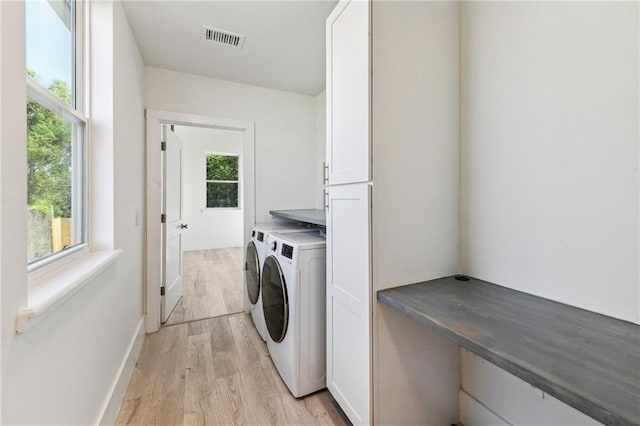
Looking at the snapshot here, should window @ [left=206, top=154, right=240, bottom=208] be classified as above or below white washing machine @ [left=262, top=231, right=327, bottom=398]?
above

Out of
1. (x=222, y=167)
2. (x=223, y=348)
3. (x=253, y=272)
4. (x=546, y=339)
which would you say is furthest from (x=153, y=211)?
(x=222, y=167)

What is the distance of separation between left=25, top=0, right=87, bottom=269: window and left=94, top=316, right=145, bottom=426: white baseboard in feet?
2.71

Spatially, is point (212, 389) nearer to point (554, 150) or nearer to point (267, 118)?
point (554, 150)

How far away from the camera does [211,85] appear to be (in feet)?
8.99

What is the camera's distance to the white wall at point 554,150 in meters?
0.87

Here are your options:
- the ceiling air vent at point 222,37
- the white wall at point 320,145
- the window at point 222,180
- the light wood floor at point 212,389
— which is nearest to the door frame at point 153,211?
the light wood floor at point 212,389

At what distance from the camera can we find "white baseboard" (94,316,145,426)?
1339 mm

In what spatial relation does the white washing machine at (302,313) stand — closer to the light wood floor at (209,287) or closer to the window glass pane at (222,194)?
the light wood floor at (209,287)

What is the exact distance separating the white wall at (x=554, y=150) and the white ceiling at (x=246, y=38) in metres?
1.13

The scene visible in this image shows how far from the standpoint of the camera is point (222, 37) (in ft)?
6.79

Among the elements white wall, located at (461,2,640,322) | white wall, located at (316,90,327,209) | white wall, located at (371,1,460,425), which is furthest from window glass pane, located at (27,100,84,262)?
white wall, located at (316,90,327,209)

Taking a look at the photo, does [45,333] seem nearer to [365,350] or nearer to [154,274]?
[365,350]

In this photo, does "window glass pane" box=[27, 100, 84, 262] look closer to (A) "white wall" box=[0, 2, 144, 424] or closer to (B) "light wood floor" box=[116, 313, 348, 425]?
(A) "white wall" box=[0, 2, 144, 424]

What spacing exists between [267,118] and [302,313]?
7.31 ft
